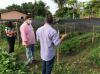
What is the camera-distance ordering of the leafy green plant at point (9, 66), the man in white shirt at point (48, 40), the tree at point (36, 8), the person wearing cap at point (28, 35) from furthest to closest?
the tree at point (36, 8) → the person wearing cap at point (28, 35) → the leafy green plant at point (9, 66) → the man in white shirt at point (48, 40)

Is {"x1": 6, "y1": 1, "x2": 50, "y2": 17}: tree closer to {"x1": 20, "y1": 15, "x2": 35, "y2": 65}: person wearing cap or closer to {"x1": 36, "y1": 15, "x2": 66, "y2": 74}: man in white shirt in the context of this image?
{"x1": 20, "y1": 15, "x2": 35, "y2": 65}: person wearing cap

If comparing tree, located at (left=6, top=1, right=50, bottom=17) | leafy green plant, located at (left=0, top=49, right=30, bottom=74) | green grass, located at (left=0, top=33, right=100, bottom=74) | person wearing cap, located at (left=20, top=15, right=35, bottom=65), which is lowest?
tree, located at (left=6, top=1, right=50, bottom=17)

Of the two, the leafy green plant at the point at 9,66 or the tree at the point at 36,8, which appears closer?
the leafy green plant at the point at 9,66

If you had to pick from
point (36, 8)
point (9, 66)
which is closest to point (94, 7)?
point (9, 66)

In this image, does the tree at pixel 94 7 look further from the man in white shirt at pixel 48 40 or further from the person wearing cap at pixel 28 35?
the man in white shirt at pixel 48 40

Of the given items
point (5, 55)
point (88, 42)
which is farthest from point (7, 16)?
point (5, 55)

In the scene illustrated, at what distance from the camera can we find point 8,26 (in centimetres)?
1341

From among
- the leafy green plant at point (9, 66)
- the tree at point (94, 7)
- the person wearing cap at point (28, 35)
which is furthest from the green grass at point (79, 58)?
the tree at point (94, 7)

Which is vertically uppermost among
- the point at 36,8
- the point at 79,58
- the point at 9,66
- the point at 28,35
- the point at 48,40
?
the point at 48,40

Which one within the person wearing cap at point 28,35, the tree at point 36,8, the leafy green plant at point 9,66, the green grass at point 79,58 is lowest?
the tree at point 36,8

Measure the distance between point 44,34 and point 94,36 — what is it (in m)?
5.90

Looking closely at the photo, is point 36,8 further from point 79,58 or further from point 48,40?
point 48,40

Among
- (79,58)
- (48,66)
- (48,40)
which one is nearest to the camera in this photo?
(48,40)

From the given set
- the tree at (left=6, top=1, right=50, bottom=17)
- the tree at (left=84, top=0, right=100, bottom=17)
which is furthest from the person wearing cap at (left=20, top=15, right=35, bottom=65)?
the tree at (left=6, top=1, right=50, bottom=17)
